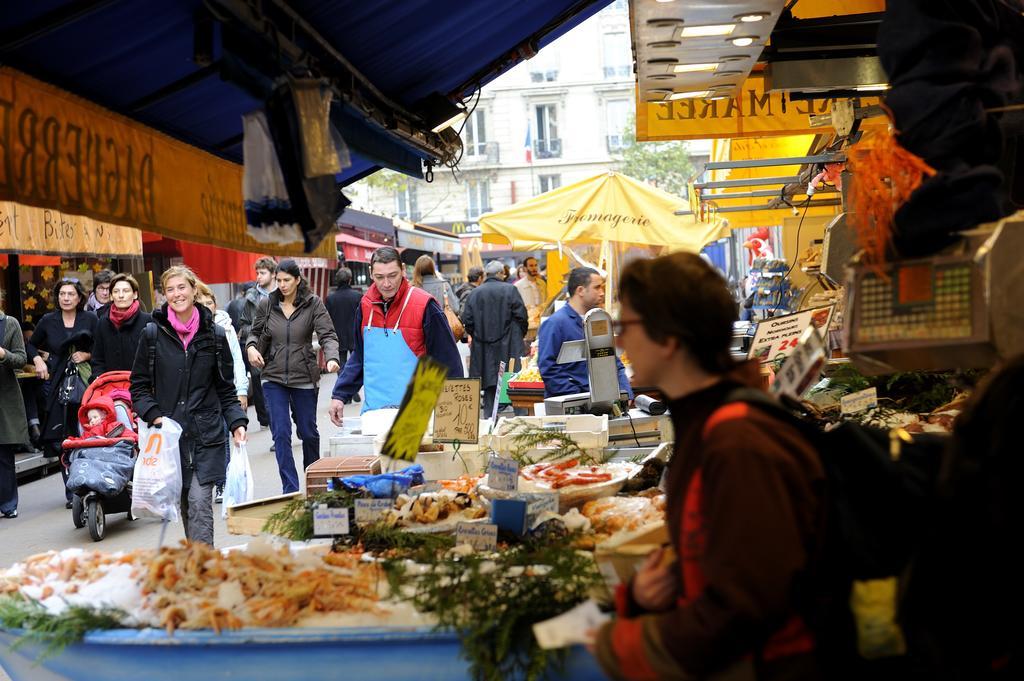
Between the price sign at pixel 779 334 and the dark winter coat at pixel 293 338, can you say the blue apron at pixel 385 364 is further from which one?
the price sign at pixel 779 334

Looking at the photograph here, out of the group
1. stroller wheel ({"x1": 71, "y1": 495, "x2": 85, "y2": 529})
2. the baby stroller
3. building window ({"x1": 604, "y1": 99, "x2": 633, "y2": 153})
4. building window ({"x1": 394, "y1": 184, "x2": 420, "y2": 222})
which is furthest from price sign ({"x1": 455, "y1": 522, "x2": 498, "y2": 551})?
building window ({"x1": 394, "y1": 184, "x2": 420, "y2": 222})

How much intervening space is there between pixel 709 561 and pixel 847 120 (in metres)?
5.39

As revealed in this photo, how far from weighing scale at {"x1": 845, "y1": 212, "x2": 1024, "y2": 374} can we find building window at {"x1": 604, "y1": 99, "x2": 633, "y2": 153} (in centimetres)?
5867

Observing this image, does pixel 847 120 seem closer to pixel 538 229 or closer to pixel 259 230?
pixel 259 230

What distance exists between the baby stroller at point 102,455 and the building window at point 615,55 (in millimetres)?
54731

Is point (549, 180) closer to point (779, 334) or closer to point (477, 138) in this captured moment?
point (477, 138)

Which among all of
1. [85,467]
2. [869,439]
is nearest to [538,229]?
[85,467]

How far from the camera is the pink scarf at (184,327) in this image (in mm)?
7145

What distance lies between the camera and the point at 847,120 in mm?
6895

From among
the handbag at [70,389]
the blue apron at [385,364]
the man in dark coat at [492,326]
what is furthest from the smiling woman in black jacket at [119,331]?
the man in dark coat at [492,326]

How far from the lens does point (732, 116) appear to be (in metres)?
8.22

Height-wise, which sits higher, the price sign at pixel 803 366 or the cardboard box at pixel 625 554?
the price sign at pixel 803 366

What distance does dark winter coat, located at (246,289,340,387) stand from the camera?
370 inches

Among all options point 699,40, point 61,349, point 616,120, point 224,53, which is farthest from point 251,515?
point 616,120
